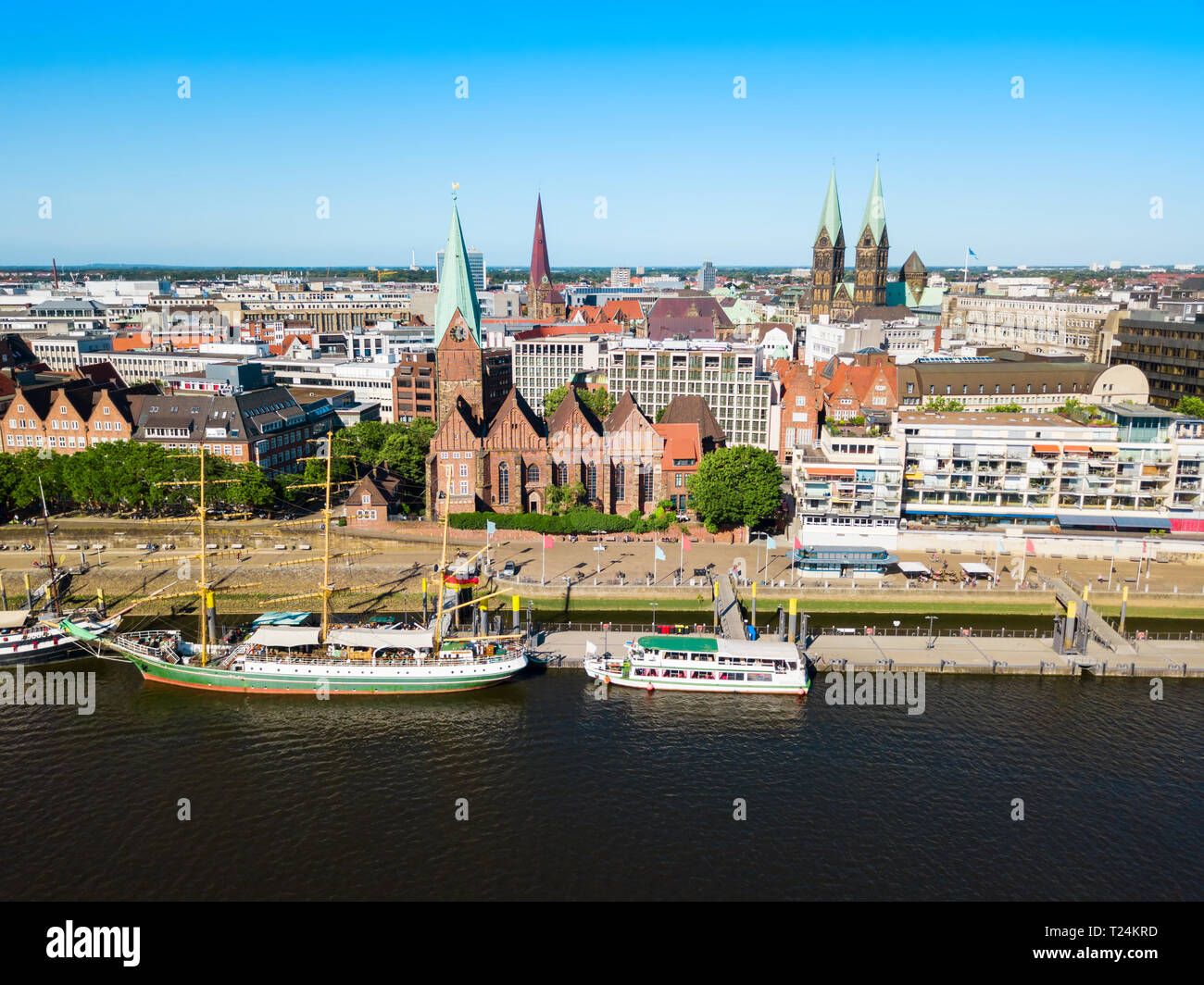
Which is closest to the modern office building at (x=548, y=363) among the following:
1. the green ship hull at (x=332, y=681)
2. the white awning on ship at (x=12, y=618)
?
the green ship hull at (x=332, y=681)

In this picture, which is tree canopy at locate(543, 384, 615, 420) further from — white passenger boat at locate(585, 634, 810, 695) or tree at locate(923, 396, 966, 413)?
white passenger boat at locate(585, 634, 810, 695)

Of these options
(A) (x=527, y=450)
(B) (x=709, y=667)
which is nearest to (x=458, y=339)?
(A) (x=527, y=450)

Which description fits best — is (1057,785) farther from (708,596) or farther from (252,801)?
(252,801)

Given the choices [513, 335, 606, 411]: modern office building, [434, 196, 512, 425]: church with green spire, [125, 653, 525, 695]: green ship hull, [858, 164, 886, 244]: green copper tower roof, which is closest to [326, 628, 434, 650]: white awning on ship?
[125, 653, 525, 695]: green ship hull

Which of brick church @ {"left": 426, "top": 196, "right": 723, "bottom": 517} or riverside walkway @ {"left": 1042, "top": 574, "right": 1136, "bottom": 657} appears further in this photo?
brick church @ {"left": 426, "top": 196, "right": 723, "bottom": 517}

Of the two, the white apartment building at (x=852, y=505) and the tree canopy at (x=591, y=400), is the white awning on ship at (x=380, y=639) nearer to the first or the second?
the white apartment building at (x=852, y=505)

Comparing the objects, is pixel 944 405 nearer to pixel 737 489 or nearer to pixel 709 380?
pixel 709 380
